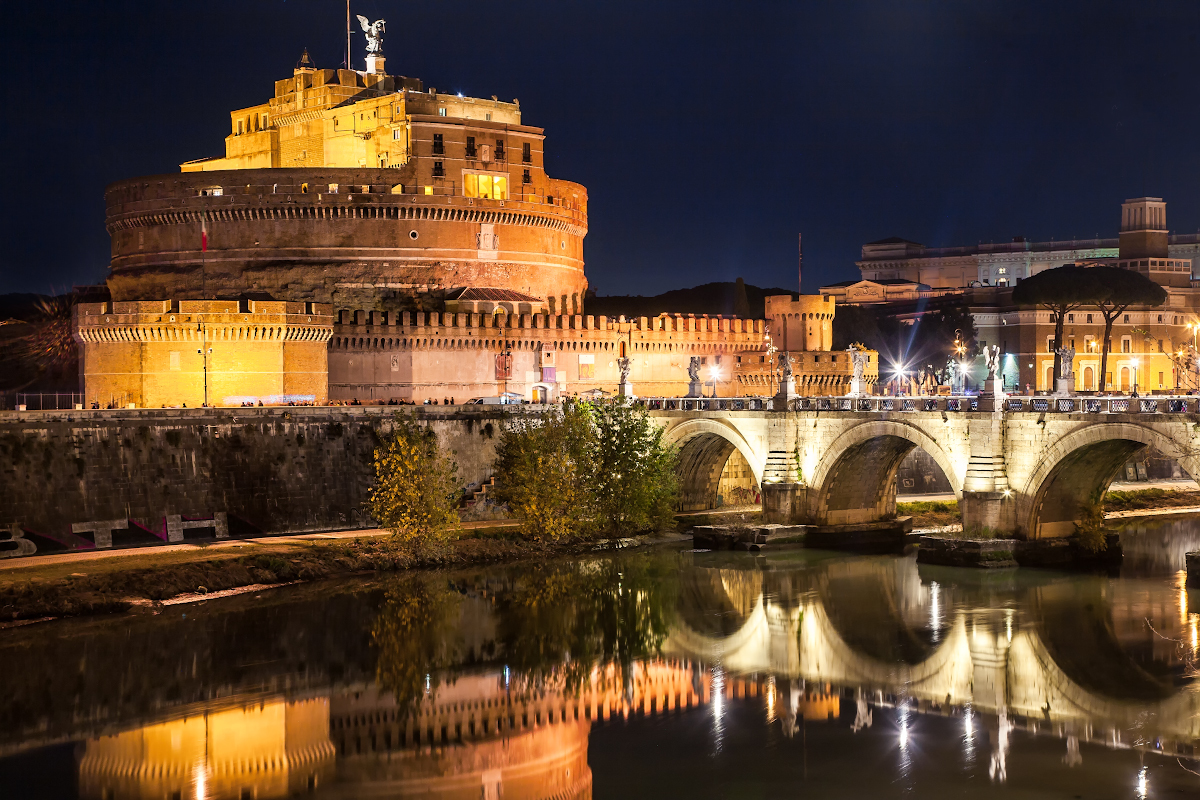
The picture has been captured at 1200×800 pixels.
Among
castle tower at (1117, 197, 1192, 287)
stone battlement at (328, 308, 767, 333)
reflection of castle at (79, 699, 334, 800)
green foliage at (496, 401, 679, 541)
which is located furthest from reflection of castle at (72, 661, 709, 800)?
castle tower at (1117, 197, 1192, 287)

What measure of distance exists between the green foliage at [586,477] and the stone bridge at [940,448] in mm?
3372

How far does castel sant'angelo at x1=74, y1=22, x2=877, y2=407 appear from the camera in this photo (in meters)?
50.6

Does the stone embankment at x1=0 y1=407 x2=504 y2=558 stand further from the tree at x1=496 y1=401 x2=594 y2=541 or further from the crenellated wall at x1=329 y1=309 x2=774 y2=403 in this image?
the crenellated wall at x1=329 y1=309 x2=774 y2=403

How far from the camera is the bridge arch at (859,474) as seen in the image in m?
41.8

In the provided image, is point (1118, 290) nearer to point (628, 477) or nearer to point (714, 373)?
point (714, 373)

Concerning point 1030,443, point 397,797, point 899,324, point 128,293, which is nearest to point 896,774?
point 397,797

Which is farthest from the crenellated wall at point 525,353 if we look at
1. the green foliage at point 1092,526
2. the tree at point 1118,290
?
the green foliage at point 1092,526

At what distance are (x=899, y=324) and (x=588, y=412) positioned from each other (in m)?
53.3

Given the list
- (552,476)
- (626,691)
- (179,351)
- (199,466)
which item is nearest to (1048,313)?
(552,476)

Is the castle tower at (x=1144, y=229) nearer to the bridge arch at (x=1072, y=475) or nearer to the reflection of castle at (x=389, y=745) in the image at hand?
the bridge arch at (x=1072, y=475)

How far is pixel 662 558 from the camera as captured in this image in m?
42.1

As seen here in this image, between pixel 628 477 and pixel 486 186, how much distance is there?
76.2ft

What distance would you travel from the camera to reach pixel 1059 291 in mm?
76938

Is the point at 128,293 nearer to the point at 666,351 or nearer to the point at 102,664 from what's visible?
the point at 666,351
